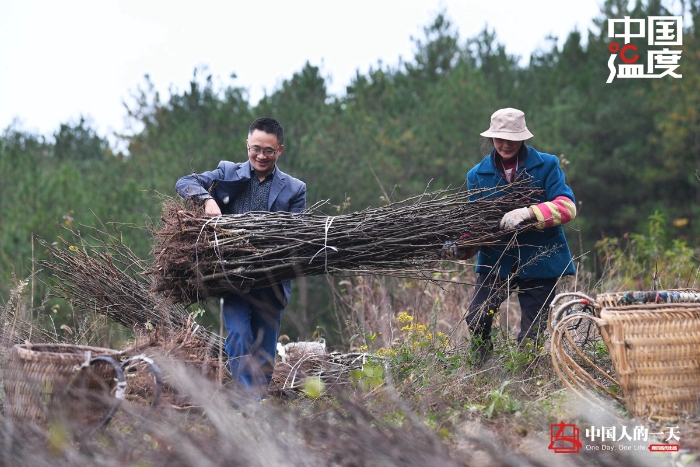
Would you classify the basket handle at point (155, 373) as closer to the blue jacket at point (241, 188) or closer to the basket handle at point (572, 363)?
the blue jacket at point (241, 188)

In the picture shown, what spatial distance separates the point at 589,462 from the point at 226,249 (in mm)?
2037

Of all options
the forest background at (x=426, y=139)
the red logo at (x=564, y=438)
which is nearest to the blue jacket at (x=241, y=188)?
the red logo at (x=564, y=438)

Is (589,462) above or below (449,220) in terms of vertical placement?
below

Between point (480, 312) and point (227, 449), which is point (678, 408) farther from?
point (227, 449)

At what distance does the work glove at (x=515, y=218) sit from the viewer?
154 inches

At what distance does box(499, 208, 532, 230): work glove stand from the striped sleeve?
0.04 metres

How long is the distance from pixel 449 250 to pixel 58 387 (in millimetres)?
2009

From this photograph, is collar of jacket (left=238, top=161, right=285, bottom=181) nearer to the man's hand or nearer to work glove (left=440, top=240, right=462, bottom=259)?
the man's hand

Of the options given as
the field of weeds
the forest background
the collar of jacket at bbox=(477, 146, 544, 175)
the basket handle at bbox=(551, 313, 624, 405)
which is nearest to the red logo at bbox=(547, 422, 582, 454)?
the field of weeds

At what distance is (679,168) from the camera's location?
764 inches

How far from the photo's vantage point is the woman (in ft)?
13.0

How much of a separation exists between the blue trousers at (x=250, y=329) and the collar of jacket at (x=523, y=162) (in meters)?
1.35

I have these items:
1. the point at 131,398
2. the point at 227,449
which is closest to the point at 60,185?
the point at 131,398

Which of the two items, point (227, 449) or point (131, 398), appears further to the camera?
point (131, 398)
